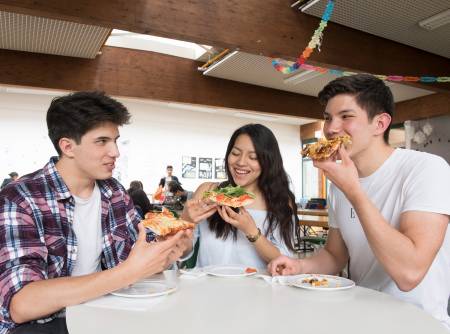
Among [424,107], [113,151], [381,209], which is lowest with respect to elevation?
[381,209]

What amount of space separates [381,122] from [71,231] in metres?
1.36

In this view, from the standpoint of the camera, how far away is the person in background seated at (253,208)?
236 cm

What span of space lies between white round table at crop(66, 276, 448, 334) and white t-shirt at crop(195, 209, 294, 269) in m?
0.85

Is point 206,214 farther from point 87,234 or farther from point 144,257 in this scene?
point 144,257

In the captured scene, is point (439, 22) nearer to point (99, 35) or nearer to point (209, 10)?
point (209, 10)

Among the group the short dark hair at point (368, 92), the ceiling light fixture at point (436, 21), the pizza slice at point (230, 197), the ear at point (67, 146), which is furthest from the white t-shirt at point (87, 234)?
the ceiling light fixture at point (436, 21)

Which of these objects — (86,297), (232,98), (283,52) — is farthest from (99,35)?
(86,297)

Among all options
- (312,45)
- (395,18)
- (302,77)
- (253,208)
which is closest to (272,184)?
(253,208)

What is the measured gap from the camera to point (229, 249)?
7.79 feet

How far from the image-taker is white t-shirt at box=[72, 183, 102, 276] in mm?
1753

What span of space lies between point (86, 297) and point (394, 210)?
1.20 meters

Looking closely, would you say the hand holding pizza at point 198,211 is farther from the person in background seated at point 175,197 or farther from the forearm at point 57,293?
the person in background seated at point 175,197

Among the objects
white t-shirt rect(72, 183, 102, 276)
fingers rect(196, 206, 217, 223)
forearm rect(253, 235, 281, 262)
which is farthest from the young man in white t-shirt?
white t-shirt rect(72, 183, 102, 276)

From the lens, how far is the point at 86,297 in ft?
4.09
